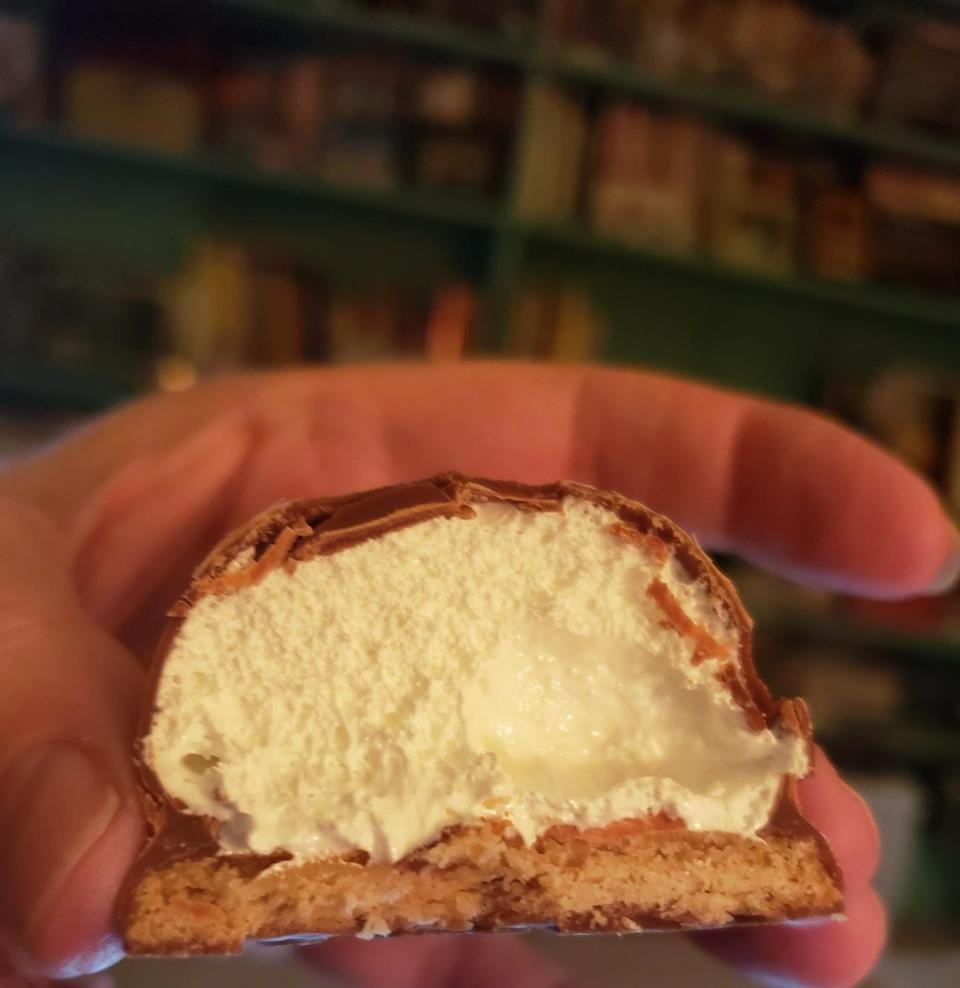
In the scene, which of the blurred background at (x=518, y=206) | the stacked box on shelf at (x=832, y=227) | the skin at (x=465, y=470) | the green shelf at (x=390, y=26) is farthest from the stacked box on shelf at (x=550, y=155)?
the skin at (x=465, y=470)

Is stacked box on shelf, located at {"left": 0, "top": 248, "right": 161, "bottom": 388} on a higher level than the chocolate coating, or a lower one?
lower

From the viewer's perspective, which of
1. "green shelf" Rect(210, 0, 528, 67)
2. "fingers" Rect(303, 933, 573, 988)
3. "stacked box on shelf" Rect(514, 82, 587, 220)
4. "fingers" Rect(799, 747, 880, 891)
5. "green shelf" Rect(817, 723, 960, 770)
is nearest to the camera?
"fingers" Rect(799, 747, 880, 891)

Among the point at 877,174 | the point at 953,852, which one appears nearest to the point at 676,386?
the point at 877,174

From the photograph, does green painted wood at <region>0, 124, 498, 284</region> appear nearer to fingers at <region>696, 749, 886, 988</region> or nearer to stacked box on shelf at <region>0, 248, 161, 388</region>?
stacked box on shelf at <region>0, 248, 161, 388</region>

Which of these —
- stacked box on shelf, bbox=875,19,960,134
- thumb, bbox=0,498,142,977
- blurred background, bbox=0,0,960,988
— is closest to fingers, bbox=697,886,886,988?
thumb, bbox=0,498,142,977

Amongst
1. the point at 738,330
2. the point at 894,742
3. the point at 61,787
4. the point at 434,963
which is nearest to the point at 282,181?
the point at 738,330

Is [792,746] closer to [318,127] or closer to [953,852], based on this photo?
[318,127]
